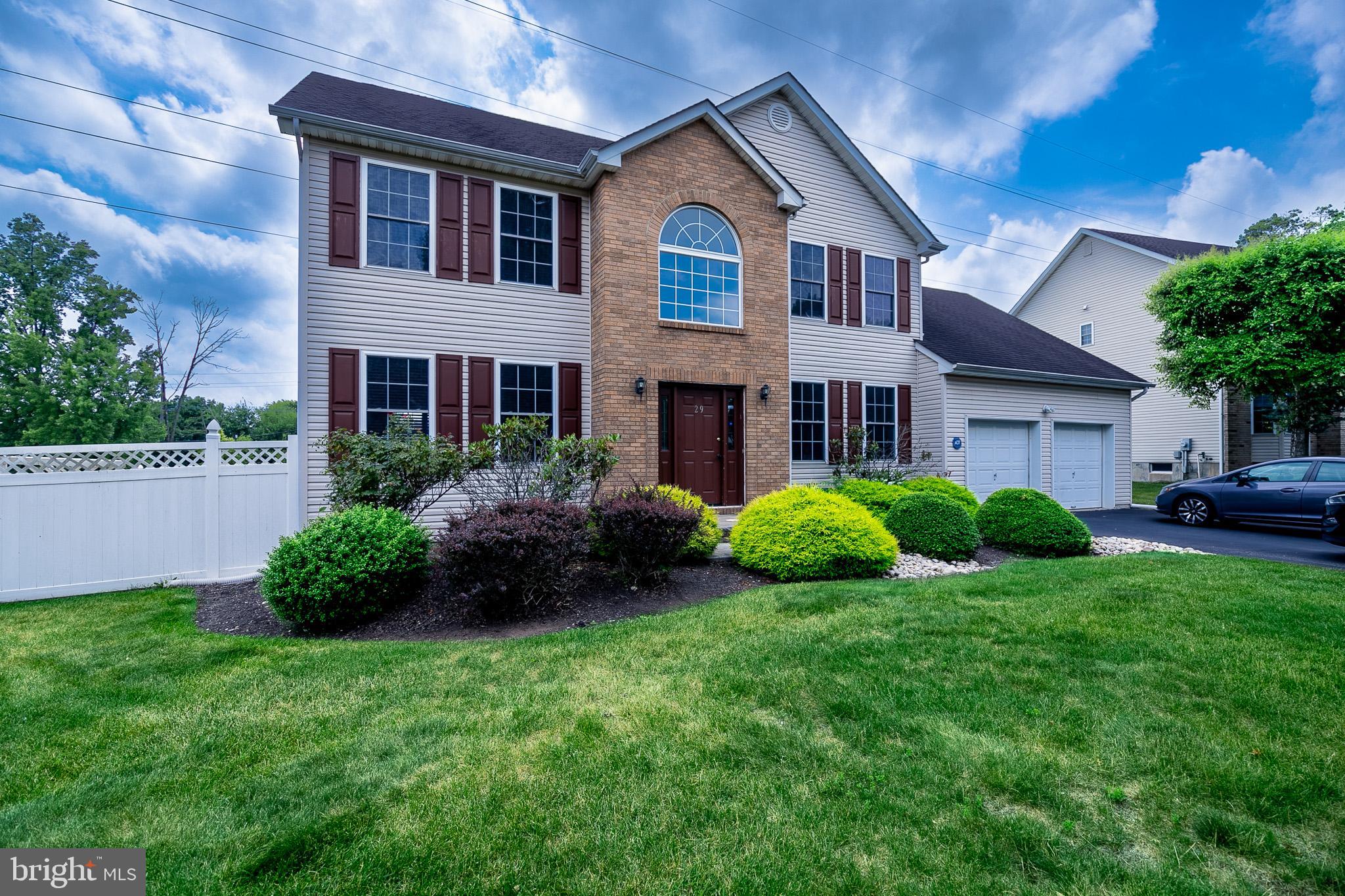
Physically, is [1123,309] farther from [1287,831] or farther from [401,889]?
[401,889]

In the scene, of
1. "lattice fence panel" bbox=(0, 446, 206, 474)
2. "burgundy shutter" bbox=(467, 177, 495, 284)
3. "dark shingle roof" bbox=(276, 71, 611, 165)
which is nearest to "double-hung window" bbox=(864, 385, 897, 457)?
"dark shingle roof" bbox=(276, 71, 611, 165)

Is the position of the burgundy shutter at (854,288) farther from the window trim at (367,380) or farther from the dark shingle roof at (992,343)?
the window trim at (367,380)

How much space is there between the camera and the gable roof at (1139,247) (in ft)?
63.0

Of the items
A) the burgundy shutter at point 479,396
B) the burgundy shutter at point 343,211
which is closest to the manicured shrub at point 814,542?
the burgundy shutter at point 479,396

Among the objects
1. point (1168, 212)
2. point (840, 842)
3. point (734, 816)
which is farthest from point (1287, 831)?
point (1168, 212)

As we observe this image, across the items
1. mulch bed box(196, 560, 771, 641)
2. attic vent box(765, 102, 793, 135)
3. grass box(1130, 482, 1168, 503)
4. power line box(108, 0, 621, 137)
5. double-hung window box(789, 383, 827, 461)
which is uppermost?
power line box(108, 0, 621, 137)

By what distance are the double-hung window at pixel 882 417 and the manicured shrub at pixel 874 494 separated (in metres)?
3.05

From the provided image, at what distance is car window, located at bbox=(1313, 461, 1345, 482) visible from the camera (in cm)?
1006

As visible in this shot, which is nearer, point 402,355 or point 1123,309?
point 402,355

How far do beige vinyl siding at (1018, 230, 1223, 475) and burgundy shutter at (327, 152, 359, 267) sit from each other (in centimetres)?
2336

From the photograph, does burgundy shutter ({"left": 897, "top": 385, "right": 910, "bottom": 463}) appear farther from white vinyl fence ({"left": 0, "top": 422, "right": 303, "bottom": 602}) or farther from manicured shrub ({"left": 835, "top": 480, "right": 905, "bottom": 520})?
white vinyl fence ({"left": 0, "top": 422, "right": 303, "bottom": 602})

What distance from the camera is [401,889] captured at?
188 centimetres

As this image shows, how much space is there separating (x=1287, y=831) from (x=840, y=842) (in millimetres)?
1696

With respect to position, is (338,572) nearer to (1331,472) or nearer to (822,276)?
(822,276)
